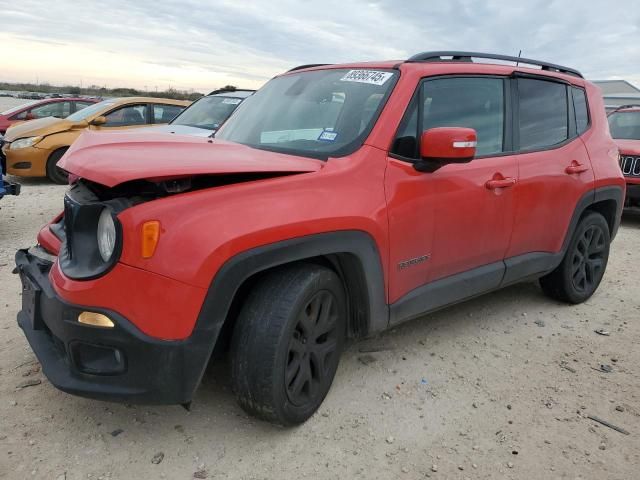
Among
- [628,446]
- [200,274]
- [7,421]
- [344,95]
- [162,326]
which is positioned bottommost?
[7,421]

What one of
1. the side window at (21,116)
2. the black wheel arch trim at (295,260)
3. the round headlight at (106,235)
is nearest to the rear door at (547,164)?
the black wheel arch trim at (295,260)

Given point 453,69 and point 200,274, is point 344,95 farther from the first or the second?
point 200,274

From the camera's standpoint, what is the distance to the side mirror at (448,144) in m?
2.77

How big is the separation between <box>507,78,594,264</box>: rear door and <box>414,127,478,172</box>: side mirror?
926mm

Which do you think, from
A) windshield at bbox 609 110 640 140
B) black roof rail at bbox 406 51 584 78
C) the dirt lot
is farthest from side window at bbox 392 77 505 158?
windshield at bbox 609 110 640 140

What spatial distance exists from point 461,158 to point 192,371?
1654 millimetres

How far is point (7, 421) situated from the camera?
2.68 metres

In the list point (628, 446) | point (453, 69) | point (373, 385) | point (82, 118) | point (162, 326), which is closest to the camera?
point (162, 326)

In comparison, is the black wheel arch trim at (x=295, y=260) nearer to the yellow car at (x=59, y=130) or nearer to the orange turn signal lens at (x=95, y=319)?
the orange turn signal lens at (x=95, y=319)

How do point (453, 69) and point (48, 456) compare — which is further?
point (453, 69)

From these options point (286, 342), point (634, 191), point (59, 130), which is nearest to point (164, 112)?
point (59, 130)

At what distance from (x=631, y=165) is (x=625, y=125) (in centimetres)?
141

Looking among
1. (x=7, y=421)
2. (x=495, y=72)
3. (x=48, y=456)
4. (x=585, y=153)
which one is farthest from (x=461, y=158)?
(x=7, y=421)

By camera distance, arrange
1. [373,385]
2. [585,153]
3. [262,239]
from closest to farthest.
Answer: [262,239], [373,385], [585,153]
